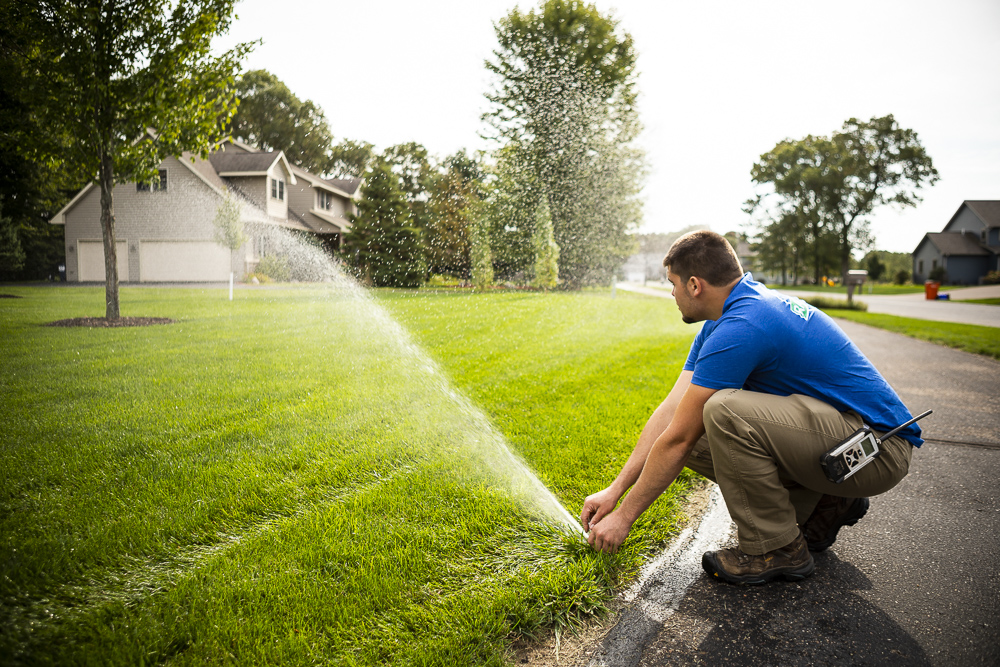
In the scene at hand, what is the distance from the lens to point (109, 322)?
6797mm

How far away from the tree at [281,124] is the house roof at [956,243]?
57.1 m

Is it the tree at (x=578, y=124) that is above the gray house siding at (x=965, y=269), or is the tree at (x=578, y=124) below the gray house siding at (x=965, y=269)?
above

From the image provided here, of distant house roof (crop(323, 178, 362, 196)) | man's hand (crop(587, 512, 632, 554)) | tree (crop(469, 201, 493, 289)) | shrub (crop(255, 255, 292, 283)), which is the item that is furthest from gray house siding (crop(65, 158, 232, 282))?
man's hand (crop(587, 512, 632, 554))

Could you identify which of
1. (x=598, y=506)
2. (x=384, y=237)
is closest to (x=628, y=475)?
(x=598, y=506)

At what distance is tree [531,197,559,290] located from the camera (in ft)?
60.1

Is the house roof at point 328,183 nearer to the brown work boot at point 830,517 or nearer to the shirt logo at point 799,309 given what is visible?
the shirt logo at point 799,309

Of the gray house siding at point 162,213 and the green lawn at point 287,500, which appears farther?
the gray house siding at point 162,213

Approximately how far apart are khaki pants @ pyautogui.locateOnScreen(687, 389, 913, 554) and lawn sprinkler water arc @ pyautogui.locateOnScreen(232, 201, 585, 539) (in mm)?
802

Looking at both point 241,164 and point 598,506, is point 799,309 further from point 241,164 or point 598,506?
point 241,164

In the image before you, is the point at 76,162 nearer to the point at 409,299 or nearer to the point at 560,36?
the point at 409,299

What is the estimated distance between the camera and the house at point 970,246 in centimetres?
4384

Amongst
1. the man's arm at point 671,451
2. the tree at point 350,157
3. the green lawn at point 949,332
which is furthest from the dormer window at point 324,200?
the green lawn at point 949,332

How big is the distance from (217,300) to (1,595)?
758cm

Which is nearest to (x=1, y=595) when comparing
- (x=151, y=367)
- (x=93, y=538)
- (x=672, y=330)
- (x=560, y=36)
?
(x=93, y=538)
